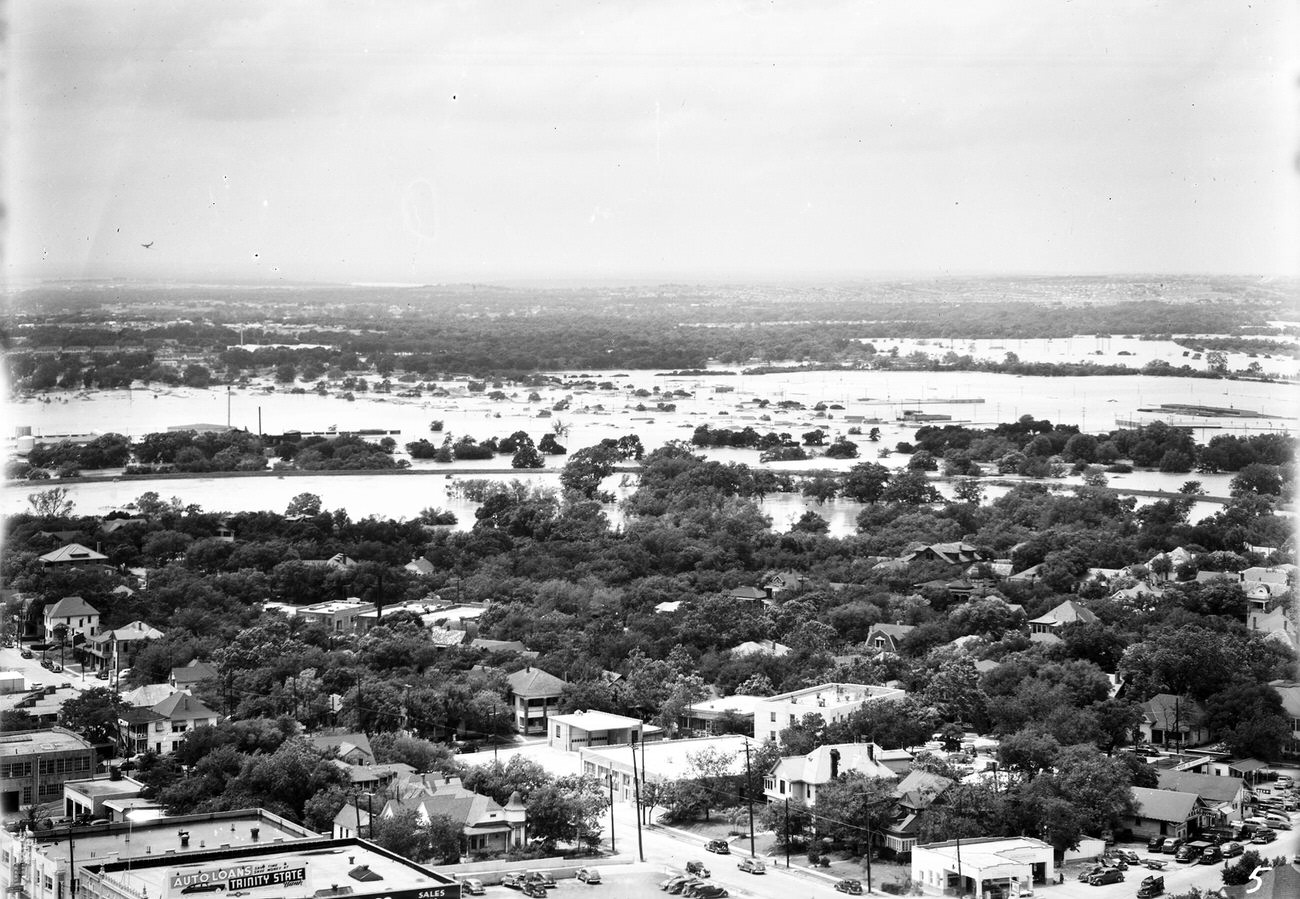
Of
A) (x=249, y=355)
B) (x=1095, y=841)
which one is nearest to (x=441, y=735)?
(x=1095, y=841)

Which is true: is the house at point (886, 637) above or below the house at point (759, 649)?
below

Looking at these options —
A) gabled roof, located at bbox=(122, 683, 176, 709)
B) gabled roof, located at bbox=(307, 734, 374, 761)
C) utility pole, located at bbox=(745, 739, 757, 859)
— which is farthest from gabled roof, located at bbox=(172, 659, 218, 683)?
utility pole, located at bbox=(745, 739, 757, 859)

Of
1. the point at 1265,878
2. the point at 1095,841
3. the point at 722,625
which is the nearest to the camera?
the point at 1265,878

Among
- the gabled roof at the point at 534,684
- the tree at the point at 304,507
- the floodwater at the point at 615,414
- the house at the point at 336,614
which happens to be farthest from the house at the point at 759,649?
the tree at the point at 304,507

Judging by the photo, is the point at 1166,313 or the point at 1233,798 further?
the point at 1166,313

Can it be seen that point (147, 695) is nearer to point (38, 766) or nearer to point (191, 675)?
point (191, 675)

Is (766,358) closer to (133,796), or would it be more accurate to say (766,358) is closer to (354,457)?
(354,457)

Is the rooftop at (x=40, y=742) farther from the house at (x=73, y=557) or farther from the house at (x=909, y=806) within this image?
the house at (x=73, y=557)

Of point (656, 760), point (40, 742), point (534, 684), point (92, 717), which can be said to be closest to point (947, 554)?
point (534, 684)
